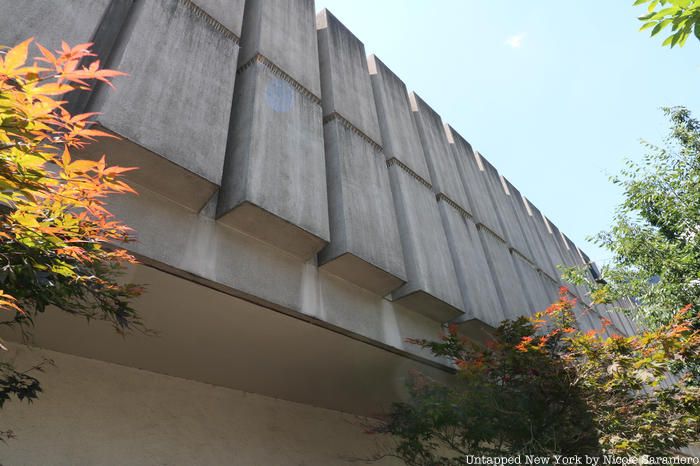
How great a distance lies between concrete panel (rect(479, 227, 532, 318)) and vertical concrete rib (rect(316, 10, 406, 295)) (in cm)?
330

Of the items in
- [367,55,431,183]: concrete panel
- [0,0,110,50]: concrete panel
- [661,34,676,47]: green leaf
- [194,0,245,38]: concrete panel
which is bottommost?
[661,34,676,47]: green leaf

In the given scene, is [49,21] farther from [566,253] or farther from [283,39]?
[566,253]

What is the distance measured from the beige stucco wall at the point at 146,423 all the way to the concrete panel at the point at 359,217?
2.24 m

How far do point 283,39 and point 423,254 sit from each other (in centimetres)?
371

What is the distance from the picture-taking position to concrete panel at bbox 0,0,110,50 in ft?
11.6

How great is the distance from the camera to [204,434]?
5.17m

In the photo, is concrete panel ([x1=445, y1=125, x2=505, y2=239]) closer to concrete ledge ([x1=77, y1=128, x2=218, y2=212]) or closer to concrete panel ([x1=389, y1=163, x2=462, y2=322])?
concrete panel ([x1=389, y1=163, x2=462, y2=322])

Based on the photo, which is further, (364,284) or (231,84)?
(364,284)

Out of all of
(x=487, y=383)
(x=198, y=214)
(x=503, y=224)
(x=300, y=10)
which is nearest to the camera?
(x=198, y=214)

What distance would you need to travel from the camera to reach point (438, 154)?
9.67 m

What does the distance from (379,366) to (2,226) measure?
4723mm

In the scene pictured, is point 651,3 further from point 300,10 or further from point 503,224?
point 503,224

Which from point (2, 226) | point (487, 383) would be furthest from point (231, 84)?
point (487, 383)

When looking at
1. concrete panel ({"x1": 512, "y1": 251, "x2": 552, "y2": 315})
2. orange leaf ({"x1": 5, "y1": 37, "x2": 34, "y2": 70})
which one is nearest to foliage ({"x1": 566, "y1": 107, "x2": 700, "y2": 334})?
concrete panel ({"x1": 512, "y1": 251, "x2": 552, "y2": 315})
